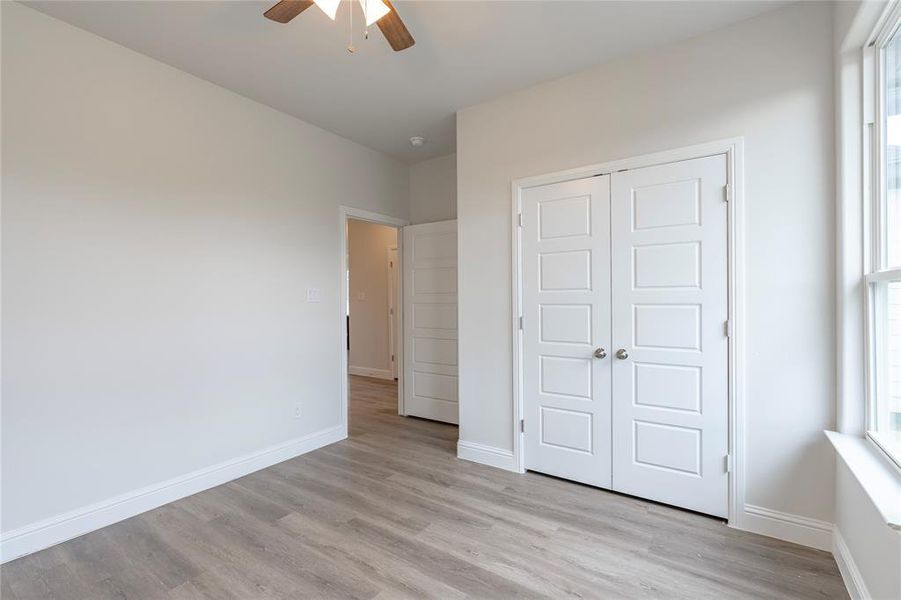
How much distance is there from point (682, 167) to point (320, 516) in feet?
10.3

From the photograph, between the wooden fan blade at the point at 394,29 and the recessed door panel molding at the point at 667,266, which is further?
the recessed door panel molding at the point at 667,266

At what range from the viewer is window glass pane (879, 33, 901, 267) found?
1.73 m

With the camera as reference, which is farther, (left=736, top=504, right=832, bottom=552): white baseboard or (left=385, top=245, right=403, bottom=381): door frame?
(left=385, top=245, right=403, bottom=381): door frame

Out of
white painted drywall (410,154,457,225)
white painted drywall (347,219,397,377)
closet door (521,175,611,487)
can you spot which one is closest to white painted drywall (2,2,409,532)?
white painted drywall (410,154,457,225)

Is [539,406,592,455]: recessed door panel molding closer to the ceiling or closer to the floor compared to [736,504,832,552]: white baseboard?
closer to the ceiling

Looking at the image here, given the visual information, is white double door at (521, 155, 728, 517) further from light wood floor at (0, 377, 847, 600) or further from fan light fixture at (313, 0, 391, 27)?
fan light fixture at (313, 0, 391, 27)

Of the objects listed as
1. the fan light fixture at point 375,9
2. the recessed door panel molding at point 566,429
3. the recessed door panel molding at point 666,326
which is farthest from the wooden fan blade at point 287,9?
the recessed door panel molding at point 566,429

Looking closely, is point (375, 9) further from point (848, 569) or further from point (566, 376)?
point (848, 569)

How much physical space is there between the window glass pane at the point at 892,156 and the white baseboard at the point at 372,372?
586 centimetres

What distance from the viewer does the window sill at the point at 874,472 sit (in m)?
1.41

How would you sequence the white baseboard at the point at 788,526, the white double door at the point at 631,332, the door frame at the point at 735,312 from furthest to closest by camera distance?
the white double door at the point at 631,332 → the door frame at the point at 735,312 → the white baseboard at the point at 788,526

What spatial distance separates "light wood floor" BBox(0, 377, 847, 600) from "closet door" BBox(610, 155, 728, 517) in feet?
0.97

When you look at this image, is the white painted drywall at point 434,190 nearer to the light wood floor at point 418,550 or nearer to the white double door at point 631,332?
the white double door at point 631,332

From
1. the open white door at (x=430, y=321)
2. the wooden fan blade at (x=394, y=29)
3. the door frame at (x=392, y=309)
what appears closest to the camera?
the wooden fan blade at (x=394, y=29)
